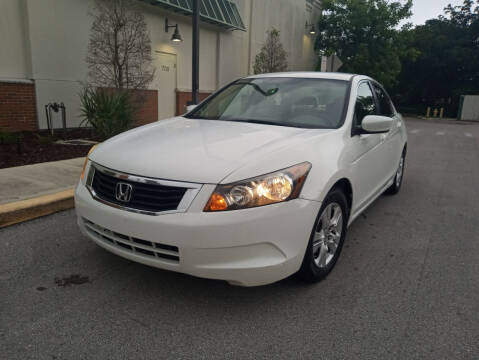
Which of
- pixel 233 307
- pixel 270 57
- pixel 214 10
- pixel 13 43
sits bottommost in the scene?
pixel 233 307

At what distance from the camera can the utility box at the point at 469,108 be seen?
3008cm

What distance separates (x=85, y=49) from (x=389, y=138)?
28.6 feet

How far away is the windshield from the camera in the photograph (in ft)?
12.0

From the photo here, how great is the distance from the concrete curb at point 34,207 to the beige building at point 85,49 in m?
5.57

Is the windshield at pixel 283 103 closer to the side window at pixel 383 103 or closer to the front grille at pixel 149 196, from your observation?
the side window at pixel 383 103

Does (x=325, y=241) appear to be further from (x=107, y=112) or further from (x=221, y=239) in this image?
(x=107, y=112)

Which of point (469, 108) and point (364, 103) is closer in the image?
point (364, 103)

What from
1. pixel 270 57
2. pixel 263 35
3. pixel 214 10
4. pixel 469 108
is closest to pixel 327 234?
pixel 214 10

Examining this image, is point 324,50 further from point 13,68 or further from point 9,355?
point 9,355

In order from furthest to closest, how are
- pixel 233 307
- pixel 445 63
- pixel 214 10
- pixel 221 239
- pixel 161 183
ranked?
pixel 445 63
pixel 214 10
pixel 233 307
pixel 161 183
pixel 221 239

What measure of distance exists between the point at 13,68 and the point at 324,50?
23.2 m

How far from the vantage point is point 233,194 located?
2434 mm

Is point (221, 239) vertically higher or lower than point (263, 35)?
A: lower

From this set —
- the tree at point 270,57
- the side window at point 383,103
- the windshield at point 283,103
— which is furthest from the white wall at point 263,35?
the windshield at point 283,103
